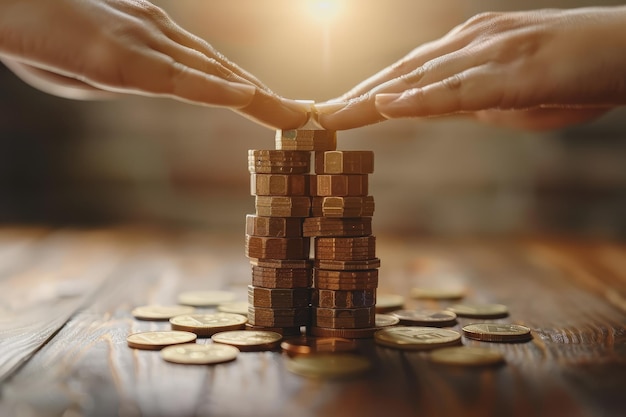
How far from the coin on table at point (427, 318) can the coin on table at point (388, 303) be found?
0.07 meters

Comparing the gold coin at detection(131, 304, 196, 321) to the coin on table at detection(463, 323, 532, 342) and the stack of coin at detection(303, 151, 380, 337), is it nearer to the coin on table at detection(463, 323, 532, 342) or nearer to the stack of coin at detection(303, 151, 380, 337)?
the stack of coin at detection(303, 151, 380, 337)

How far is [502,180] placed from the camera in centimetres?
508

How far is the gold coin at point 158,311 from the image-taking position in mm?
1948

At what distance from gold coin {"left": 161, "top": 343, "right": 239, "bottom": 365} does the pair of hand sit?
0.49m

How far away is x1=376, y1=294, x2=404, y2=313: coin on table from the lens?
208cm

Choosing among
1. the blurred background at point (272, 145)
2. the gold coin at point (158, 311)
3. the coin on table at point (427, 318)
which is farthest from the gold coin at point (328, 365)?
the blurred background at point (272, 145)

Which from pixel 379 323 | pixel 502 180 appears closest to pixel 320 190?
pixel 379 323

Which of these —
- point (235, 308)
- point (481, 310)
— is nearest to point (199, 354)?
point (235, 308)

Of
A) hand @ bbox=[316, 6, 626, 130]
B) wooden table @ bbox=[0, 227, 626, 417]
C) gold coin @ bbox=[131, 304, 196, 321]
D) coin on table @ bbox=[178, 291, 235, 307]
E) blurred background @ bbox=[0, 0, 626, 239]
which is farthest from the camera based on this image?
blurred background @ bbox=[0, 0, 626, 239]

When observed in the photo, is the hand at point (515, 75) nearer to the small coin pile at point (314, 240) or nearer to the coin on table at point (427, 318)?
the small coin pile at point (314, 240)

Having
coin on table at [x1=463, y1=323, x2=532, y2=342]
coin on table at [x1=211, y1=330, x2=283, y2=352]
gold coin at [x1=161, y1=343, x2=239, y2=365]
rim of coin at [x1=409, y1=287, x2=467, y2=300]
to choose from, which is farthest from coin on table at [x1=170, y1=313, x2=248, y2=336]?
rim of coin at [x1=409, y1=287, x2=467, y2=300]

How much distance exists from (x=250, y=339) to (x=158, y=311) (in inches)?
16.8

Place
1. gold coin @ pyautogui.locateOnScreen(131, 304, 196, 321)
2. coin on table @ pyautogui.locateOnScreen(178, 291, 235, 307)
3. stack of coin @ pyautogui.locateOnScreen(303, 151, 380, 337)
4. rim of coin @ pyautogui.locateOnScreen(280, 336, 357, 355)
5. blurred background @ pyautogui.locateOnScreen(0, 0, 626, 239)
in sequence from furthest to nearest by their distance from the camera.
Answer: blurred background @ pyautogui.locateOnScreen(0, 0, 626, 239) < coin on table @ pyautogui.locateOnScreen(178, 291, 235, 307) < gold coin @ pyautogui.locateOnScreen(131, 304, 196, 321) < stack of coin @ pyautogui.locateOnScreen(303, 151, 380, 337) < rim of coin @ pyautogui.locateOnScreen(280, 336, 357, 355)

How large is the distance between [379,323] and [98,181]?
3.75 m
